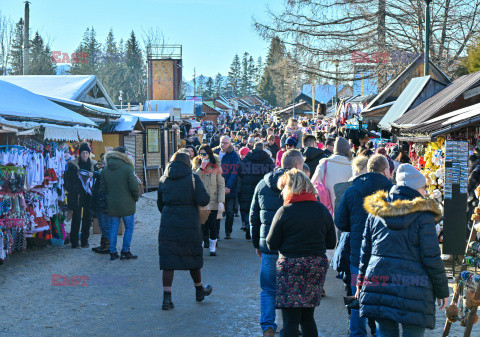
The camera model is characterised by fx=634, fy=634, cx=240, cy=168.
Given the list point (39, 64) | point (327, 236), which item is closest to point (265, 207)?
point (327, 236)

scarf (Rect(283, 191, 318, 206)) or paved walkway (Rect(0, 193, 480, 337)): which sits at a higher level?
scarf (Rect(283, 191, 318, 206))

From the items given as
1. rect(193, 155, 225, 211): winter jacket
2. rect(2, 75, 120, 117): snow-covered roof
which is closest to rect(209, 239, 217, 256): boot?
rect(193, 155, 225, 211): winter jacket

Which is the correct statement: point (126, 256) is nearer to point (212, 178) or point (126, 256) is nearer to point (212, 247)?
point (212, 247)

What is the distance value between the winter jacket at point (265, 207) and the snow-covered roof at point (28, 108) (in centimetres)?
521

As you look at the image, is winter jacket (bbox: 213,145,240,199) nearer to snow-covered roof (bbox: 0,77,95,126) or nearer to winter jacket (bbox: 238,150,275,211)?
winter jacket (bbox: 238,150,275,211)

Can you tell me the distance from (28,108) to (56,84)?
8.54m

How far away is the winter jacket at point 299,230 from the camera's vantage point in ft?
16.7

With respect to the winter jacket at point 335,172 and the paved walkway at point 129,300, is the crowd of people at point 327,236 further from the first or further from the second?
the paved walkway at point 129,300

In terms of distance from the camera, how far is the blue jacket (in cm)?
593

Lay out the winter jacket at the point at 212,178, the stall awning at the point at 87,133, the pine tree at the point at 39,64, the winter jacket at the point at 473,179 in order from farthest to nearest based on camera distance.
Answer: the pine tree at the point at 39,64 → the stall awning at the point at 87,133 → the winter jacket at the point at 212,178 → the winter jacket at the point at 473,179

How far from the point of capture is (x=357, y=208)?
234 inches

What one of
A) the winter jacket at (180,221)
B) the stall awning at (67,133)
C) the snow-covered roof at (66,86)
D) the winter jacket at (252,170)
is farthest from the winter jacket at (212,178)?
the snow-covered roof at (66,86)

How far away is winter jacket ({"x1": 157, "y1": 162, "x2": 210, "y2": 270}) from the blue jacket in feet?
6.33

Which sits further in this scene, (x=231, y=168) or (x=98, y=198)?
(x=231, y=168)
